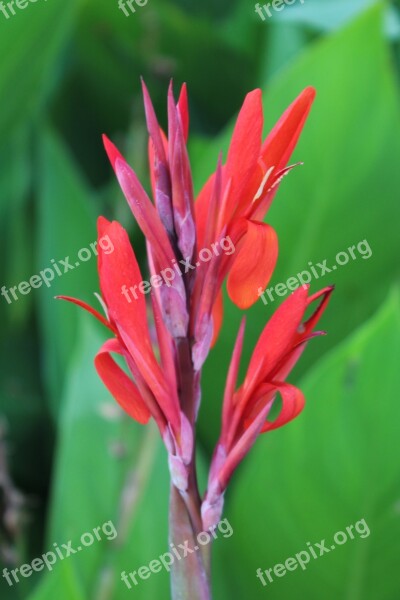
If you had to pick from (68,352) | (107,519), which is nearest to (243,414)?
(107,519)

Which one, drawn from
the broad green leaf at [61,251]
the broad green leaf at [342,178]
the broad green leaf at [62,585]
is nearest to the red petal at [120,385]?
the broad green leaf at [62,585]

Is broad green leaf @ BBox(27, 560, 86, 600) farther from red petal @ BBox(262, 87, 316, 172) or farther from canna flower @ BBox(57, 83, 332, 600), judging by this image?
red petal @ BBox(262, 87, 316, 172)

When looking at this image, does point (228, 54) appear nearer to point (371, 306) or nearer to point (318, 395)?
point (371, 306)

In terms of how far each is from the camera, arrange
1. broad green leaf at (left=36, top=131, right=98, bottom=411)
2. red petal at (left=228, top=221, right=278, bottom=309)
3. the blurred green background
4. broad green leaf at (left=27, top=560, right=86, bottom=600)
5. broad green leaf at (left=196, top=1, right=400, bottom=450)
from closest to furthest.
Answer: red petal at (left=228, top=221, right=278, bottom=309), broad green leaf at (left=27, top=560, right=86, bottom=600), the blurred green background, broad green leaf at (left=196, top=1, right=400, bottom=450), broad green leaf at (left=36, top=131, right=98, bottom=411)

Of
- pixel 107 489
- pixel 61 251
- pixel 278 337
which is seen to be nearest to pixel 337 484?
pixel 107 489

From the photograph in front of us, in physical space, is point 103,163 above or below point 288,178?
above

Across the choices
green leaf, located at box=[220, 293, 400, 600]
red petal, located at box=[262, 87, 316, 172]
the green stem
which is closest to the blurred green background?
green leaf, located at box=[220, 293, 400, 600]

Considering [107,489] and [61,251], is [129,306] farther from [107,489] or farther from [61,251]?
[61,251]

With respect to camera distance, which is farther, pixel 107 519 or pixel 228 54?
pixel 228 54
